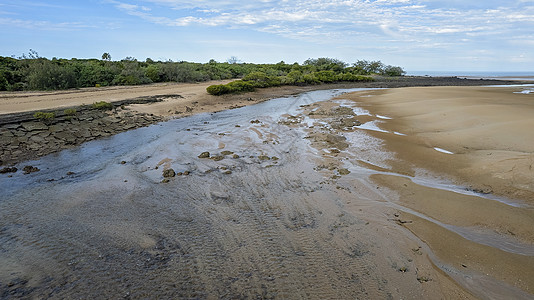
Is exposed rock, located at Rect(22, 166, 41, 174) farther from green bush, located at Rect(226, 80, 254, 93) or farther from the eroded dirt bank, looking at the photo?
green bush, located at Rect(226, 80, 254, 93)

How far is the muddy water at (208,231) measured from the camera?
3.99 m

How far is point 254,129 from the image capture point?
46.9 ft

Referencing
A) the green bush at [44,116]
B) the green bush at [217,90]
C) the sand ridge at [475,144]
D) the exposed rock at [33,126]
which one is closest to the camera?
the sand ridge at [475,144]

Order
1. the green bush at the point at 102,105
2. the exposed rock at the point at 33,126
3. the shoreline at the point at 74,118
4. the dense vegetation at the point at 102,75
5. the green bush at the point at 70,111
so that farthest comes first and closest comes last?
the dense vegetation at the point at 102,75 < the green bush at the point at 102,105 < the green bush at the point at 70,111 < the exposed rock at the point at 33,126 < the shoreline at the point at 74,118

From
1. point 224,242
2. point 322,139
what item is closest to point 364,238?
point 224,242

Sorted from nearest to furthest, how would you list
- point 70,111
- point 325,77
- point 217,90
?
1. point 70,111
2. point 217,90
3. point 325,77

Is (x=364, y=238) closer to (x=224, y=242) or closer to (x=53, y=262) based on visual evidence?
(x=224, y=242)

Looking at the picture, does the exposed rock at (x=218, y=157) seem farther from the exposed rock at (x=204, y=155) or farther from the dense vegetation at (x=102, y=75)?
the dense vegetation at (x=102, y=75)

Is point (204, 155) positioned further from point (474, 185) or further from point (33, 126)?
point (474, 185)

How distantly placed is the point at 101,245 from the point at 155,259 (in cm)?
121

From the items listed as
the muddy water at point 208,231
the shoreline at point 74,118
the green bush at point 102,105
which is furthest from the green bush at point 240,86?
the muddy water at point 208,231

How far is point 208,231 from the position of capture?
5.39 metres

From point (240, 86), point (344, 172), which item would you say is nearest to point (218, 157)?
point (344, 172)

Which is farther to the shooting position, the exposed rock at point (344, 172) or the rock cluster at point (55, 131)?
the rock cluster at point (55, 131)
